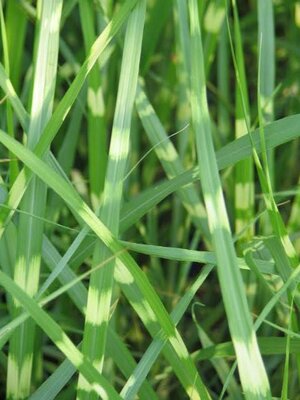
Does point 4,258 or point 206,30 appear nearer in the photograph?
point 4,258

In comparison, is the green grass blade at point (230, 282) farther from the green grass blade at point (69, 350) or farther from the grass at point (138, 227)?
the green grass blade at point (69, 350)

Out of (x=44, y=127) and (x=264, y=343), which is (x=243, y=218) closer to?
(x=264, y=343)

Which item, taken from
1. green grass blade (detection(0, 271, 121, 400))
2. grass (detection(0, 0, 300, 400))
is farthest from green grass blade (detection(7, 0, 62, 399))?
green grass blade (detection(0, 271, 121, 400))

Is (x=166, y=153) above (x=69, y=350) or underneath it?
above

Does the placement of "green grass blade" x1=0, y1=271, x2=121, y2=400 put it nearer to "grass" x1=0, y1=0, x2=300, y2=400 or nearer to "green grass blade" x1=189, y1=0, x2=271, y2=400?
"grass" x1=0, y1=0, x2=300, y2=400

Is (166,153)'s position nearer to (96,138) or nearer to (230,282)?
(96,138)

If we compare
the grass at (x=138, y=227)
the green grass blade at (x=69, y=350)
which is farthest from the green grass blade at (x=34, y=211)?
the green grass blade at (x=69, y=350)

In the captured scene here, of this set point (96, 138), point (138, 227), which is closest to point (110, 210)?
point (96, 138)

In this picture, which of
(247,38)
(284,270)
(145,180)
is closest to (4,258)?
(284,270)
